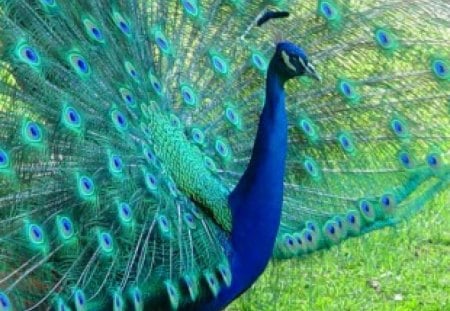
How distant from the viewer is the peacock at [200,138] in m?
2.74

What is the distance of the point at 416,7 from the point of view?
3.21 meters

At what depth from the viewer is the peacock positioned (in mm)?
2740

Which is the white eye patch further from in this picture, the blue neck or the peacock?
the blue neck

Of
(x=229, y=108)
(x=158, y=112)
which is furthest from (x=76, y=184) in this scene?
(x=229, y=108)

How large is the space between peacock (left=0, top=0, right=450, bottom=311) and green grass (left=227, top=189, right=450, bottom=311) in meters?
0.14

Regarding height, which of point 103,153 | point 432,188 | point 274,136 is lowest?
point 432,188

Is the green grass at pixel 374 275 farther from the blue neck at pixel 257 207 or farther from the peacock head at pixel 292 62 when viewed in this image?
the peacock head at pixel 292 62

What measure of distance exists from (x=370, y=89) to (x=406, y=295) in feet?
3.94

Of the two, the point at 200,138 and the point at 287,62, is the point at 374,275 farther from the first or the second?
the point at 287,62

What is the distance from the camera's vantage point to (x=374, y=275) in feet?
14.1

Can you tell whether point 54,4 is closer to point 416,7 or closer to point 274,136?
point 274,136

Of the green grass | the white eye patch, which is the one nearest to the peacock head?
the white eye patch

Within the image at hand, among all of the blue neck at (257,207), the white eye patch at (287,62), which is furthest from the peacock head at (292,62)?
the blue neck at (257,207)

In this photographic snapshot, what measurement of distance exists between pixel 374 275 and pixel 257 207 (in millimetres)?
1396
